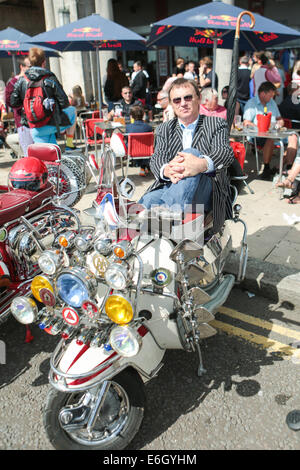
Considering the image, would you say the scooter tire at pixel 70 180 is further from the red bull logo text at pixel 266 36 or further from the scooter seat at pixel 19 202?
the red bull logo text at pixel 266 36

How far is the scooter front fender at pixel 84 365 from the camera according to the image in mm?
1886

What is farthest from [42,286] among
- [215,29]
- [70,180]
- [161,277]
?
[215,29]

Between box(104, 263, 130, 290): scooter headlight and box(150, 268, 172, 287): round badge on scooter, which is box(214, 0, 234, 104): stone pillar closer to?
box(150, 268, 172, 287): round badge on scooter

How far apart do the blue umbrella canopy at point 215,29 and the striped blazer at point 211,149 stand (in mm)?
3727

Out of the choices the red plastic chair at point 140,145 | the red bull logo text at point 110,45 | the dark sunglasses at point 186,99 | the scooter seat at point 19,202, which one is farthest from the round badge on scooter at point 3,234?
the red bull logo text at point 110,45

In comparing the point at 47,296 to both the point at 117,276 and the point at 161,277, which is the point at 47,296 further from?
the point at 161,277

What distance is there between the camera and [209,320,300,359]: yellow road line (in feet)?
9.50

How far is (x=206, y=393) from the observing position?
8.29 ft

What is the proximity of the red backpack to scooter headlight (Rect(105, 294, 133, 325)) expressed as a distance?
4002 mm

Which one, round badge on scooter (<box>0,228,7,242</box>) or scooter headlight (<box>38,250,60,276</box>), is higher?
scooter headlight (<box>38,250,60,276</box>)

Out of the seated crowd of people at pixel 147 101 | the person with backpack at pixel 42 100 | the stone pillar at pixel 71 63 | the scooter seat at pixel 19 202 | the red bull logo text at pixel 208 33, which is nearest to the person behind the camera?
the scooter seat at pixel 19 202

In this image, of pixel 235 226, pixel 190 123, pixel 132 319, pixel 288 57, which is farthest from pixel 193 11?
pixel 288 57

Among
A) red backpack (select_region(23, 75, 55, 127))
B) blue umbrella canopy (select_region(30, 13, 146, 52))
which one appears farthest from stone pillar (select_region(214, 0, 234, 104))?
red backpack (select_region(23, 75, 55, 127))

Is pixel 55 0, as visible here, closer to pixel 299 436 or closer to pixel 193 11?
pixel 193 11
